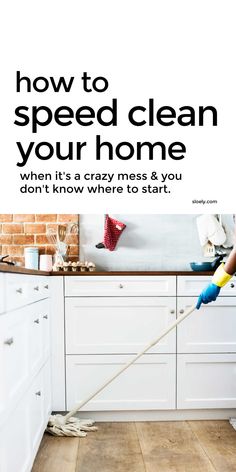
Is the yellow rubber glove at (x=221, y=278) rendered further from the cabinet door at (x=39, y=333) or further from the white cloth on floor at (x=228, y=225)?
the white cloth on floor at (x=228, y=225)

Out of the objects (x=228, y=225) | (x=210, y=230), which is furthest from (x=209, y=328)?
(x=228, y=225)

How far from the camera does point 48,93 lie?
280 cm

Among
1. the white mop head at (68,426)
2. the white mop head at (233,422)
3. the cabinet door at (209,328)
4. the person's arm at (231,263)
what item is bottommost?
the white mop head at (233,422)

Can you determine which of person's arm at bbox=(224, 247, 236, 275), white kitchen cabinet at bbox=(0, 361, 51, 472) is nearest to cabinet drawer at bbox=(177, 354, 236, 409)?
white kitchen cabinet at bbox=(0, 361, 51, 472)

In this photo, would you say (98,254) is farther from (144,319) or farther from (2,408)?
(2,408)

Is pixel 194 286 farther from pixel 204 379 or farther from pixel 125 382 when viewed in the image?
pixel 125 382

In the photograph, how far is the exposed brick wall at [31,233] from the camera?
3818mm

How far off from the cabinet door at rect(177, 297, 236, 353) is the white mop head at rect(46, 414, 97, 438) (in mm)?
672

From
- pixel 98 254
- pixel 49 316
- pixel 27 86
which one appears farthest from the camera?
pixel 98 254

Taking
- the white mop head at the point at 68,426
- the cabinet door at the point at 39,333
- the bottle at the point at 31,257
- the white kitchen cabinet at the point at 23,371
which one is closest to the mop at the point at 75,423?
the white mop head at the point at 68,426

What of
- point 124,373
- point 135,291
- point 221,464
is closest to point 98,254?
point 135,291

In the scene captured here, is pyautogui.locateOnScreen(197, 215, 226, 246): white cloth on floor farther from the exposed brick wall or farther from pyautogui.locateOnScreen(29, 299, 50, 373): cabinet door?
pyautogui.locateOnScreen(29, 299, 50, 373): cabinet door

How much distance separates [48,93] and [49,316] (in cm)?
124

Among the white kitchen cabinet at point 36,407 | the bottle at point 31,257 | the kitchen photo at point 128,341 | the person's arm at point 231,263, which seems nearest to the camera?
the person's arm at point 231,263
